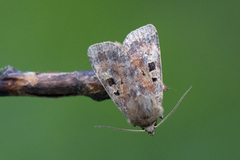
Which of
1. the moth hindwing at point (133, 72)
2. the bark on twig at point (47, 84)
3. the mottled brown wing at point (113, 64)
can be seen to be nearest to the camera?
the bark on twig at point (47, 84)

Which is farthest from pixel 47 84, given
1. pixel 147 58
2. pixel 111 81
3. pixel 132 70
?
pixel 147 58

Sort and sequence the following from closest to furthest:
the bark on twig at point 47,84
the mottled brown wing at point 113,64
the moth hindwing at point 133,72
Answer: the bark on twig at point 47,84, the moth hindwing at point 133,72, the mottled brown wing at point 113,64

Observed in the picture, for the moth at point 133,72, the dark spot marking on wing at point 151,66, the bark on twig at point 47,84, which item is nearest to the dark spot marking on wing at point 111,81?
the moth at point 133,72

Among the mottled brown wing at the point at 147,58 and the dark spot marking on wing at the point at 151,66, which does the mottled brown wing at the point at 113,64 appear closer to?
the mottled brown wing at the point at 147,58

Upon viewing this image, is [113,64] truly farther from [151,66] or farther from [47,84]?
[47,84]

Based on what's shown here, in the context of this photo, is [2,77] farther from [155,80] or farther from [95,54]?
[155,80]

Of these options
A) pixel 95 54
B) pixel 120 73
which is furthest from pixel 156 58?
pixel 95 54
